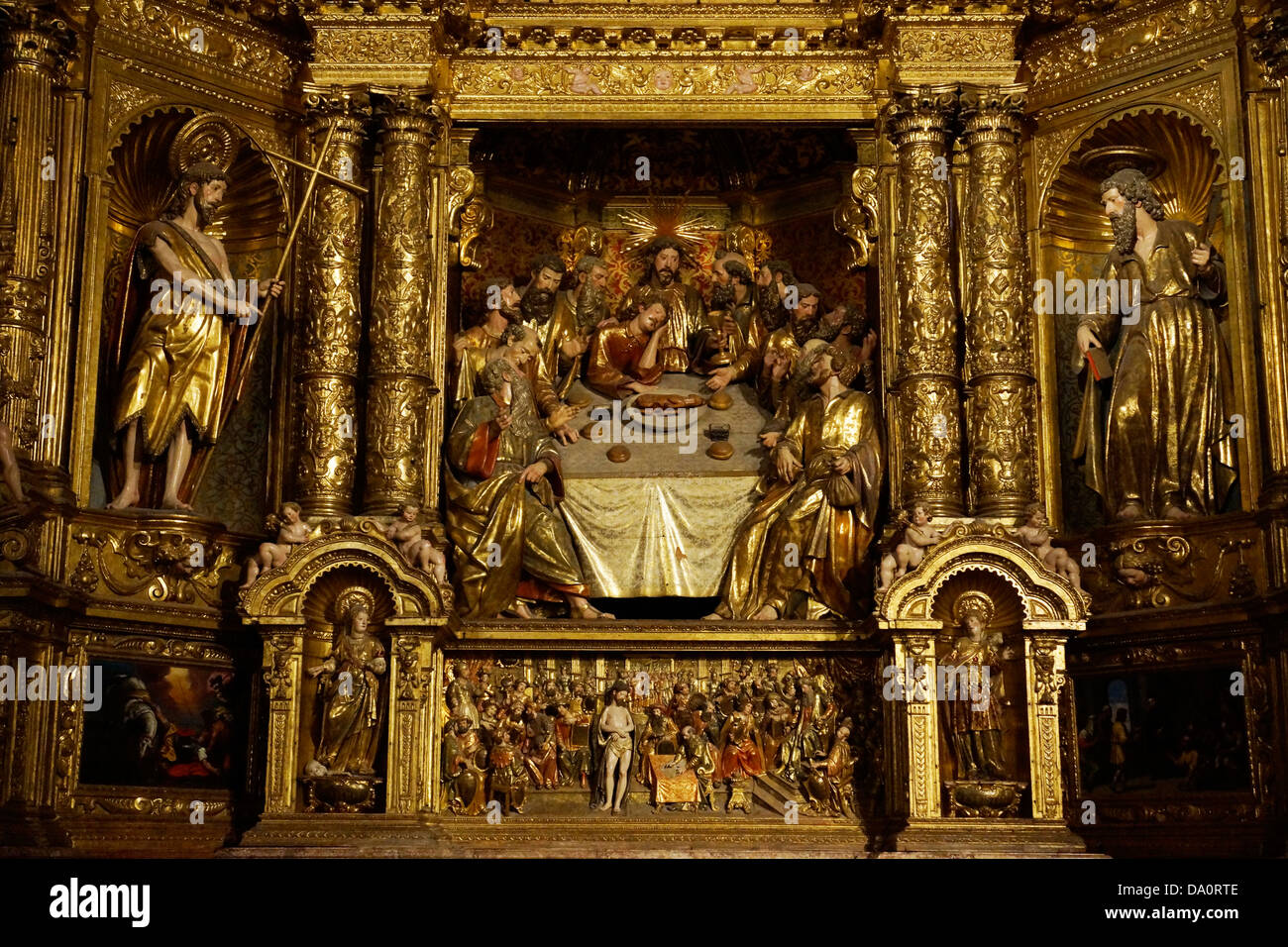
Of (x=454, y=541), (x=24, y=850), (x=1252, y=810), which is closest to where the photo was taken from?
(x=24, y=850)

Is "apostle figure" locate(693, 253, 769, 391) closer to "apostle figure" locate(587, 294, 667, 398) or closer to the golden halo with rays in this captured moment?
"apostle figure" locate(587, 294, 667, 398)

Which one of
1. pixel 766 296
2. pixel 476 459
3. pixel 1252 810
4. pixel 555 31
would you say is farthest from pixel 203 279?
pixel 1252 810

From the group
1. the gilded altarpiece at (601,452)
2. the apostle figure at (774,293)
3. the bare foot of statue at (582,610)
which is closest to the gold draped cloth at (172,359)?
the gilded altarpiece at (601,452)

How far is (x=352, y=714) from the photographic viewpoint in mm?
14641

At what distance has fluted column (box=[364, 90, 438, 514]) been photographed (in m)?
15.6

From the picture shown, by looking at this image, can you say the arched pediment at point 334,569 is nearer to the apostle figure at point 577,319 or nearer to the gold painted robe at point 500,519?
the gold painted robe at point 500,519

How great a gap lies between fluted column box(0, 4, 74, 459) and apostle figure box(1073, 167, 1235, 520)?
330 inches

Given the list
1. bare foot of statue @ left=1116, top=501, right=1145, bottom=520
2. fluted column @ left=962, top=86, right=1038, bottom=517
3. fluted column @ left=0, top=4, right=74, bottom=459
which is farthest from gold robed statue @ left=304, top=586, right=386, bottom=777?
bare foot of statue @ left=1116, top=501, right=1145, bottom=520

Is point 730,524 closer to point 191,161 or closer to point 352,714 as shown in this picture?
point 352,714

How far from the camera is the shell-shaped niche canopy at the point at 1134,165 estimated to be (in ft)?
53.9

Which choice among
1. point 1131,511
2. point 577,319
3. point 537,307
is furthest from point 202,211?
point 1131,511

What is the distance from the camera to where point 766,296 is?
1755cm

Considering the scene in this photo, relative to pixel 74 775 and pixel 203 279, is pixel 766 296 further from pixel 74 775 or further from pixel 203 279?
pixel 74 775

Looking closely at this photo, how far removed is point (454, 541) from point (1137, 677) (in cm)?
553
